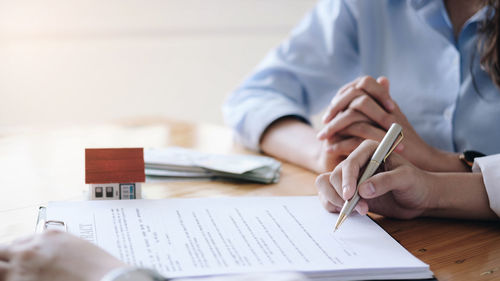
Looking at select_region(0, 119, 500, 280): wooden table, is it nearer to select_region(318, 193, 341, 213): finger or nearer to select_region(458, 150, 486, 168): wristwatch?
select_region(318, 193, 341, 213): finger

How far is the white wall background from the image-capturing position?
7.67ft

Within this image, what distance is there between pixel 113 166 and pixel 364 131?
44 centimetres

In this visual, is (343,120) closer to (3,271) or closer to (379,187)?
(379,187)

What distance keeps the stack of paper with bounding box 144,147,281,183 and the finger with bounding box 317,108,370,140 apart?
116 mm

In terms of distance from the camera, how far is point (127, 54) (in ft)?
8.24

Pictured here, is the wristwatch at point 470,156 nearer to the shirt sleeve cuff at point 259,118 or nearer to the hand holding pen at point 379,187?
the hand holding pen at point 379,187

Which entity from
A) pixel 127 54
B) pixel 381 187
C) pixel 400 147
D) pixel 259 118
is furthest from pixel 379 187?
pixel 127 54

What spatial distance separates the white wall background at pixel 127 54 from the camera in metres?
2.34

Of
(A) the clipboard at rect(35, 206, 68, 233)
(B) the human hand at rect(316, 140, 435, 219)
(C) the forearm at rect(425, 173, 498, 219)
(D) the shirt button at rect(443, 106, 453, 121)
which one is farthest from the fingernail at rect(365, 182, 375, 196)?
(D) the shirt button at rect(443, 106, 453, 121)

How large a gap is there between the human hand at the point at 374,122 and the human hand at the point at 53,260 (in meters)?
0.56

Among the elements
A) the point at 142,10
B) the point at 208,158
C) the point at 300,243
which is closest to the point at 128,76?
the point at 142,10

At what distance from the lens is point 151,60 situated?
101 inches

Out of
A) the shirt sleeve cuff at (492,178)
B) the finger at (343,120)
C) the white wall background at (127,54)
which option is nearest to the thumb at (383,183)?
the shirt sleeve cuff at (492,178)

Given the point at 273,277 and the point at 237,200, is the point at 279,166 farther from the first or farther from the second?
the point at 273,277
